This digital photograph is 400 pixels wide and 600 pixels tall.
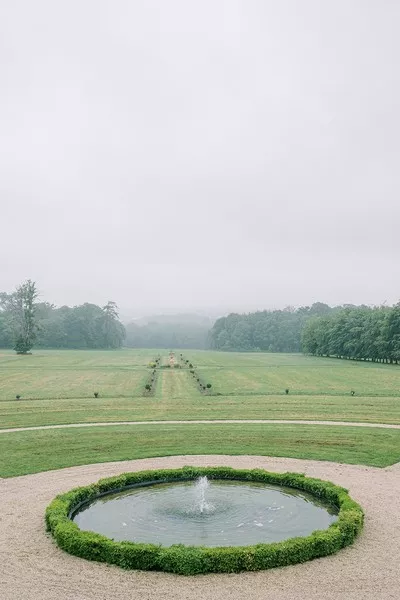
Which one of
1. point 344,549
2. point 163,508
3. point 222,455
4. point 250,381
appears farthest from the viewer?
point 250,381

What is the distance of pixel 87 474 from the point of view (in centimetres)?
1981

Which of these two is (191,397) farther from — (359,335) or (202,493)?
(359,335)

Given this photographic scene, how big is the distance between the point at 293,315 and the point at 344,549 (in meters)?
182

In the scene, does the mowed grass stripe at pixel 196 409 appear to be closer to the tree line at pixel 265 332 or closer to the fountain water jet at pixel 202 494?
the fountain water jet at pixel 202 494

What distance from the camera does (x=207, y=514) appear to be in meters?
15.6

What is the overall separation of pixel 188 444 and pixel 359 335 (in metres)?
81.6

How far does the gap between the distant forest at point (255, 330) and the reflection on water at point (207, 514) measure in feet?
238

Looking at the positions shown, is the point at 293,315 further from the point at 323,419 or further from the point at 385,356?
the point at 323,419

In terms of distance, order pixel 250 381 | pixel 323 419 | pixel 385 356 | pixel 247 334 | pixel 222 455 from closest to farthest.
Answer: pixel 222 455, pixel 323 419, pixel 250 381, pixel 385 356, pixel 247 334

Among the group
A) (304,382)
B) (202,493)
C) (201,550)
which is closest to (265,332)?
(304,382)

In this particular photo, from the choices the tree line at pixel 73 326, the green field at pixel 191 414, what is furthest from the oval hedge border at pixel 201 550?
the tree line at pixel 73 326

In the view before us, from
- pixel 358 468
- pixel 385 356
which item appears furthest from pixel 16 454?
pixel 385 356

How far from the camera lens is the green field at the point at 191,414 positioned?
23297 mm

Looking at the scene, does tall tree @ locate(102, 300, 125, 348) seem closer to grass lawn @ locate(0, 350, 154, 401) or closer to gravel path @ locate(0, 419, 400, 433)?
grass lawn @ locate(0, 350, 154, 401)
